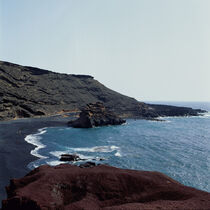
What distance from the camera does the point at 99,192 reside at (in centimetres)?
1438

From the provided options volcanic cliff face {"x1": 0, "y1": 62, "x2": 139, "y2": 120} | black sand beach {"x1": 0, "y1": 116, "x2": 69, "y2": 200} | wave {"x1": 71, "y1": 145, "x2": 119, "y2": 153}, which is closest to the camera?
black sand beach {"x1": 0, "y1": 116, "x2": 69, "y2": 200}

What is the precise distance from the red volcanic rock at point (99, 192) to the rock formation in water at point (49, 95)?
80219mm

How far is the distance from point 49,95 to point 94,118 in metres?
56.1

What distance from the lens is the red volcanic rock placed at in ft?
39.1

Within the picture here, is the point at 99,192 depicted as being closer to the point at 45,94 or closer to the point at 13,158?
the point at 13,158

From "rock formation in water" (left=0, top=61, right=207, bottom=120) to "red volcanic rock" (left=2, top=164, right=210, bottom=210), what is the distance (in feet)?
263

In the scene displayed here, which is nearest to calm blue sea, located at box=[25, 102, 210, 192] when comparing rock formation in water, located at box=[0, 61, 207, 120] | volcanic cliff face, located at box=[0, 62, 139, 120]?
volcanic cliff face, located at box=[0, 62, 139, 120]

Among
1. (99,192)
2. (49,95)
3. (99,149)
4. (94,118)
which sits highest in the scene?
(49,95)

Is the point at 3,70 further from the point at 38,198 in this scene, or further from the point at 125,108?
the point at 38,198

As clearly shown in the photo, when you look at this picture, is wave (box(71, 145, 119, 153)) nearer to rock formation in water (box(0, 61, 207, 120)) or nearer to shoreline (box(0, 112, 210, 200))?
shoreline (box(0, 112, 210, 200))

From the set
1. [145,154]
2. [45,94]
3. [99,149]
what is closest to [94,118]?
[99,149]

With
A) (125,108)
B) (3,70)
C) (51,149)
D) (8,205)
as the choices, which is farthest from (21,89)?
(8,205)

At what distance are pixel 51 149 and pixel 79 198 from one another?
2954cm

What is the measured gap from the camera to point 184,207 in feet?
34.8
